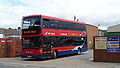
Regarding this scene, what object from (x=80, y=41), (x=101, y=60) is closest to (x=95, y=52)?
(x=101, y=60)

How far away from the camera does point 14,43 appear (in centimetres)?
2369

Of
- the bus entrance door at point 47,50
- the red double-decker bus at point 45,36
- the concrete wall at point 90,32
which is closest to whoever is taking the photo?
the red double-decker bus at point 45,36

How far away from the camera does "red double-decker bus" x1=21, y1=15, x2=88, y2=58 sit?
1859cm

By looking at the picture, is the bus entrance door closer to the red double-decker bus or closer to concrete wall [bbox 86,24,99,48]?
the red double-decker bus

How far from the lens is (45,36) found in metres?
19.0

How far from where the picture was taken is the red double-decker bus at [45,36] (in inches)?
732

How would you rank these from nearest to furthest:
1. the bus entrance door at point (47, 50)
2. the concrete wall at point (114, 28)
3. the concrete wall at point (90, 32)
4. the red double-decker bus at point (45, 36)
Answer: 1. the red double-decker bus at point (45, 36)
2. the bus entrance door at point (47, 50)
3. the concrete wall at point (114, 28)
4. the concrete wall at point (90, 32)

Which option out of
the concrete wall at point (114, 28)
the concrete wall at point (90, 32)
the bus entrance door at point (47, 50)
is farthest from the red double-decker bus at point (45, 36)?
the concrete wall at point (90, 32)

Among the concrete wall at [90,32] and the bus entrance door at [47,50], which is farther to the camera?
the concrete wall at [90,32]

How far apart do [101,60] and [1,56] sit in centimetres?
1225

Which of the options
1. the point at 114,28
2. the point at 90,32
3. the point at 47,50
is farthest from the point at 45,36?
the point at 90,32

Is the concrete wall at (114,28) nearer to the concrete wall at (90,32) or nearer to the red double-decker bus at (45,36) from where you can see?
the concrete wall at (90,32)

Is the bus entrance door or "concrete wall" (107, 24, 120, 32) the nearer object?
the bus entrance door

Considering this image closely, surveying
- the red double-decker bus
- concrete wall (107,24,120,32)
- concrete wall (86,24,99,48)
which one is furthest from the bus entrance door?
concrete wall (86,24,99,48)
